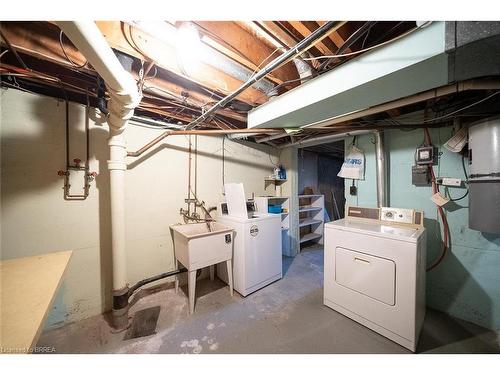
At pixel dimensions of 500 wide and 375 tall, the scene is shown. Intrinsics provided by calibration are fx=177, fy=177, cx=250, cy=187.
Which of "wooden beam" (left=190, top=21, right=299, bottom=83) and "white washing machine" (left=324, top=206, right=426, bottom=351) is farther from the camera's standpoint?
"white washing machine" (left=324, top=206, right=426, bottom=351)

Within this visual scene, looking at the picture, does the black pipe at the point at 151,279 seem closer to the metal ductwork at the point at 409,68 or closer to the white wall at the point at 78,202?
the white wall at the point at 78,202

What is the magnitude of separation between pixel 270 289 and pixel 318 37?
8.33 feet

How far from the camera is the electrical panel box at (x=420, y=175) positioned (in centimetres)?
191

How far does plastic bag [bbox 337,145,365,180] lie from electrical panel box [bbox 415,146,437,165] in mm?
563

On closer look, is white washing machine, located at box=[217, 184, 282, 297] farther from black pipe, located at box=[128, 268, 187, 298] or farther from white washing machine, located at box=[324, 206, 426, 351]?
white washing machine, located at box=[324, 206, 426, 351]

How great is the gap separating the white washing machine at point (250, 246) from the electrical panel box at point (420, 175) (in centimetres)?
162

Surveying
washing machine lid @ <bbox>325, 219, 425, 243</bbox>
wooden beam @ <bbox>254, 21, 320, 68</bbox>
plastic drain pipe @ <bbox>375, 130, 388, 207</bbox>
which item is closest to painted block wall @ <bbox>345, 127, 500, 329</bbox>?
plastic drain pipe @ <bbox>375, 130, 388, 207</bbox>

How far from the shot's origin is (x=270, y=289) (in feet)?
7.62

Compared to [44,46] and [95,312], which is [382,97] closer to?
[44,46]

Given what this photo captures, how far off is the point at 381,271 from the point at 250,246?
1.31m

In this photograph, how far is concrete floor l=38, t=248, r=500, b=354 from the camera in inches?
57.9

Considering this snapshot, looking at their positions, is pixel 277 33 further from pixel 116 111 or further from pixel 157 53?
pixel 116 111

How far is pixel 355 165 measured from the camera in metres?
2.47
